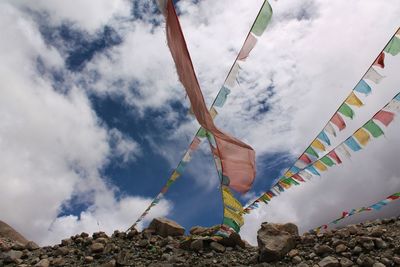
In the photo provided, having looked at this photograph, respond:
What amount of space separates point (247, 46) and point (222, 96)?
61.0 inches

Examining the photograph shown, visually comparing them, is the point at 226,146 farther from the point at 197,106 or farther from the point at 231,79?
the point at 231,79

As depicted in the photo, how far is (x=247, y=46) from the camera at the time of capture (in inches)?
334

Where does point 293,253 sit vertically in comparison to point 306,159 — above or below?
below

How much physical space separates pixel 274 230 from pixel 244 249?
1.13 m

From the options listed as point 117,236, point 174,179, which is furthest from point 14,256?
point 174,179

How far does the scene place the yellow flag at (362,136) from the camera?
1062 cm

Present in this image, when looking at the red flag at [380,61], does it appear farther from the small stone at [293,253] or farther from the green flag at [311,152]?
the small stone at [293,253]

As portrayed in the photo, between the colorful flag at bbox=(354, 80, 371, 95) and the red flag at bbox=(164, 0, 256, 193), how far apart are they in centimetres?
464

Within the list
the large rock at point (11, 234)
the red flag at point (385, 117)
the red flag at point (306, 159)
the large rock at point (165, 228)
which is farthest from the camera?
the large rock at point (11, 234)

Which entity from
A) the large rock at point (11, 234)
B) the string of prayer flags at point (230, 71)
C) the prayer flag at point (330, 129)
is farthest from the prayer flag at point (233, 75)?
the large rock at point (11, 234)

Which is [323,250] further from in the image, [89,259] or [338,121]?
[89,259]

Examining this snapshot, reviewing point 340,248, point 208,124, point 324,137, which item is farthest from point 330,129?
point 208,124

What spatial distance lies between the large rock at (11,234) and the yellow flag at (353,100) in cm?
1265

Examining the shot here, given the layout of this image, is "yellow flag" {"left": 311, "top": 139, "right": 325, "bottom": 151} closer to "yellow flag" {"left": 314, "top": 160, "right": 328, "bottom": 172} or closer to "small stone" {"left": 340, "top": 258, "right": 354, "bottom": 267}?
"yellow flag" {"left": 314, "top": 160, "right": 328, "bottom": 172}
